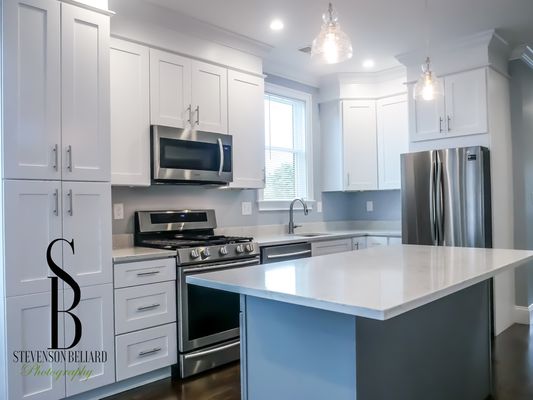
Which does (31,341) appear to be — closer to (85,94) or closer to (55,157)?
(55,157)

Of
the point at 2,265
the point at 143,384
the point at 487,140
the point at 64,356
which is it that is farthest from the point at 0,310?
the point at 487,140

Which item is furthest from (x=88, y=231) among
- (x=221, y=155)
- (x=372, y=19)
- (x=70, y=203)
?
(x=372, y=19)

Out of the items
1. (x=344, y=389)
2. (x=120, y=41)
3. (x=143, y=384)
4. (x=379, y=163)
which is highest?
(x=120, y=41)

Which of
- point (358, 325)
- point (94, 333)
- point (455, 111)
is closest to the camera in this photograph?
point (358, 325)

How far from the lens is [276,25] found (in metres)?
3.48

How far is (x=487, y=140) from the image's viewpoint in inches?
150

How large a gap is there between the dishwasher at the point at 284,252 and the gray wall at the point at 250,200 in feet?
2.01

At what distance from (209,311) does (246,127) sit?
5.44 feet

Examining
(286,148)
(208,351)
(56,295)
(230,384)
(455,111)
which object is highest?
(455,111)

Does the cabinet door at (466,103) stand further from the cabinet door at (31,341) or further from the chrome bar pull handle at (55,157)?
the cabinet door at (31,341)

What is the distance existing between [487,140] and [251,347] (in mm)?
3091

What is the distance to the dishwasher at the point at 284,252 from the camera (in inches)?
140

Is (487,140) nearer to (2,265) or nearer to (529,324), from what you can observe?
(529,324)

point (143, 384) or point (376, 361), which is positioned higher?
point (376, 361)
